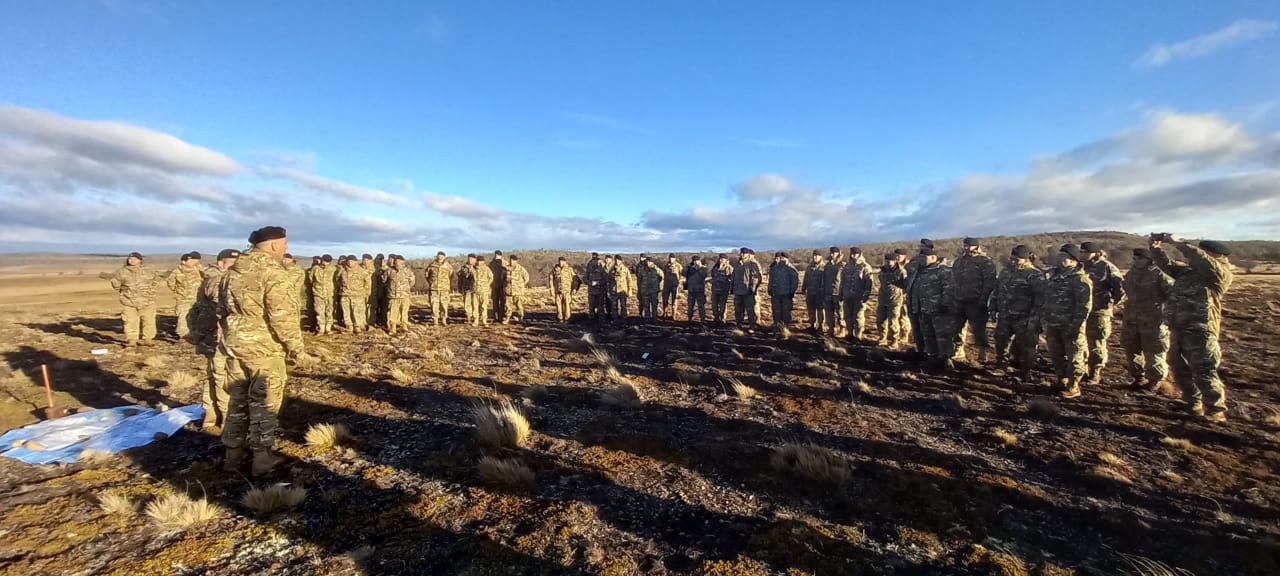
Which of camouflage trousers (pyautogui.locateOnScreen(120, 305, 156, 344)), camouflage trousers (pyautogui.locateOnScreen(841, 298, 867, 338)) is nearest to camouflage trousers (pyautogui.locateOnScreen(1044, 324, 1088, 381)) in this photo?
camouflage trousers (pyautogui.locateOnScreen(841, 298, 867, 338))

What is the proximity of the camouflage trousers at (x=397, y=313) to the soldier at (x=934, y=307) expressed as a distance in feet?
43.2

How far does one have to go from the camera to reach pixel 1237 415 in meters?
7.08

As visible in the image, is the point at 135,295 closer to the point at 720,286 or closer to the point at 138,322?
the point at 138,322

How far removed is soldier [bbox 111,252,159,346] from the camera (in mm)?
12117

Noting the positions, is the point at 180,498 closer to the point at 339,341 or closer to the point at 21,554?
the point at 21,554

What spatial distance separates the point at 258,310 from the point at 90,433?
3.17m

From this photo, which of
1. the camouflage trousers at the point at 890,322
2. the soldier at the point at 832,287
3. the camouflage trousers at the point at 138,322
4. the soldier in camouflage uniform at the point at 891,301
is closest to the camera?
the camouflage trousers at the point at 138,322

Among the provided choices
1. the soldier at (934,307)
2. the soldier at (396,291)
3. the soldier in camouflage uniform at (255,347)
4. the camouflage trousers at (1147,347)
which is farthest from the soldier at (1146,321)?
the soldier at (396,291)

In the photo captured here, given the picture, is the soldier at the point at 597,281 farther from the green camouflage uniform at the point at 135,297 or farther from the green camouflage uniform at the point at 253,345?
the green camouflage uniform at the point at 253,345

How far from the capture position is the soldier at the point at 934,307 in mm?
10086

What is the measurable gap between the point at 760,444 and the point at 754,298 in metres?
9.77

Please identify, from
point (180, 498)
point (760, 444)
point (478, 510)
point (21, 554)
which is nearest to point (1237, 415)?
point (760, 444)

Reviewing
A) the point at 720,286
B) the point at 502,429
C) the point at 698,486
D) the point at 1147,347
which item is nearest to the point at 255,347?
the point at 502,429

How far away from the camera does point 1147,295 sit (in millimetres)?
8102
